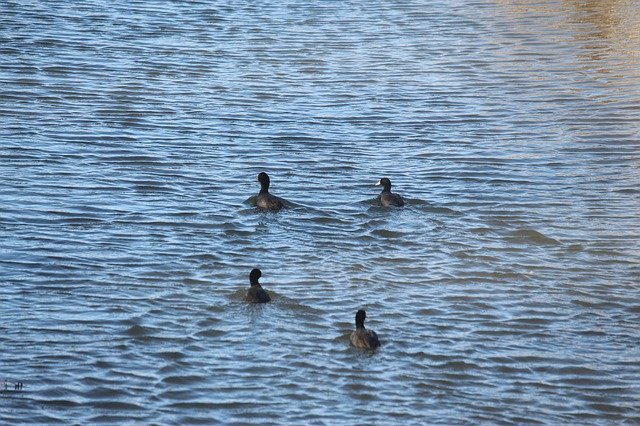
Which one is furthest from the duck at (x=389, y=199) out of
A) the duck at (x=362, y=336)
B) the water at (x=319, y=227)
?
the duck at (x=362, y=336)

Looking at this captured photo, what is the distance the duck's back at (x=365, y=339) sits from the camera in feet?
37.8

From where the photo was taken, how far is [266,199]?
1568 centimetres

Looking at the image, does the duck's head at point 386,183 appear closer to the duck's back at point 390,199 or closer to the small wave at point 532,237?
the duck's back at point 390,199

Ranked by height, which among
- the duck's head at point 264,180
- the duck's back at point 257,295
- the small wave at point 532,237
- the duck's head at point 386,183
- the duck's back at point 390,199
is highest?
the duck's head at point 264,180

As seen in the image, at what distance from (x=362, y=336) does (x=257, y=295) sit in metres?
1.52

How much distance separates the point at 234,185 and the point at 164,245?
2.72 m

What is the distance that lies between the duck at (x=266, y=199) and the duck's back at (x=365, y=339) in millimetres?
4255

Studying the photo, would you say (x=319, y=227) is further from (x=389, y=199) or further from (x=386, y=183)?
(x=386, y=183)

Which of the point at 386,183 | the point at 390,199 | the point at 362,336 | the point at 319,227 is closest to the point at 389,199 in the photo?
the point at 390,199

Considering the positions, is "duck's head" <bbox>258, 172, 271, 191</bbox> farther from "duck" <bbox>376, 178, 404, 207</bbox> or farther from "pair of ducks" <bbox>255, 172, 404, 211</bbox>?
"duck" <bbox>376, 178, 404, 207</bbox>

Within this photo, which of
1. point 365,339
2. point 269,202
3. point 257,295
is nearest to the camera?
point 365,339

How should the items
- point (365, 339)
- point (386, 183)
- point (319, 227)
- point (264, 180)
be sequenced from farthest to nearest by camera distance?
1. point (386, 183)
2. point (264, 180)
3. point (319, 227)
4. point (365, 339)

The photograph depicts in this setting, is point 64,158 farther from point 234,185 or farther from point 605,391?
point 605,391

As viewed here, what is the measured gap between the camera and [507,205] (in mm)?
16203
